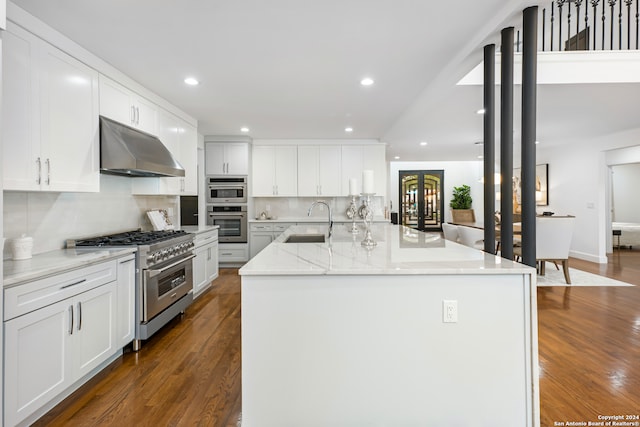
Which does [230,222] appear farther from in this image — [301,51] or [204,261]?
[301,51]

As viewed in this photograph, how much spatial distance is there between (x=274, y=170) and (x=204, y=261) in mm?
2626

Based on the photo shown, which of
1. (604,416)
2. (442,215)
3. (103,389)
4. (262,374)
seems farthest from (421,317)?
(442,215)

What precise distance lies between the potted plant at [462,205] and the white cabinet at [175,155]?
9.45 metres

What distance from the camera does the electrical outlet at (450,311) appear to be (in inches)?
67.1

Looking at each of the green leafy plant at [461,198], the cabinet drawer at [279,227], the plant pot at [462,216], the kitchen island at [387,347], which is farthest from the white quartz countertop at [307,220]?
the green leafy plant at [461,198]

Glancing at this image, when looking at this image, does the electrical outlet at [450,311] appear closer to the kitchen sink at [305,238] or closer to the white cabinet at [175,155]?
the kitchen sink at [305,238]

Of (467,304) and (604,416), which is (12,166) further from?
(604,416)

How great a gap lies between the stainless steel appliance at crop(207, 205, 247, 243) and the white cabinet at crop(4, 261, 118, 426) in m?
3.68

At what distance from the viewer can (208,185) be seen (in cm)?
621

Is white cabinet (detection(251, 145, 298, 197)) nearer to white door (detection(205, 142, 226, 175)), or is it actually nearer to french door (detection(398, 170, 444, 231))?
white door (detection(205, 142, 226, 175))

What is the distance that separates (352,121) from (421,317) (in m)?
3.97

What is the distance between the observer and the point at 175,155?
424 centimetres

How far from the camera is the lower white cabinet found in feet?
5.57

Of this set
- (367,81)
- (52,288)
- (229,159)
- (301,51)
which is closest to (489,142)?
(367,81)
